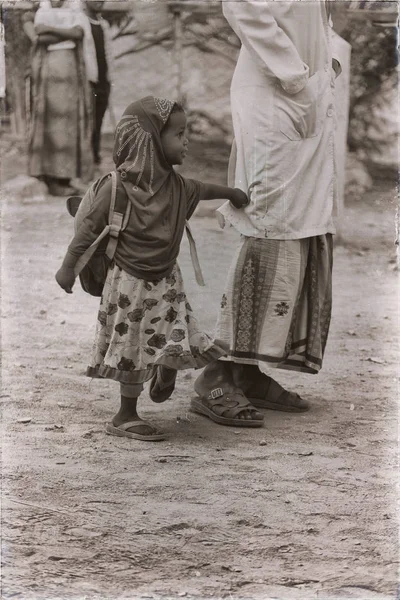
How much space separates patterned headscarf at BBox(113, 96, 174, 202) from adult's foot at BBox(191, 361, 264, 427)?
91cm

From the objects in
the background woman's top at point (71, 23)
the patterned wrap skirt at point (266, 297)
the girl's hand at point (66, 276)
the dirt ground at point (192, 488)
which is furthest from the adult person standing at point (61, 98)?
the girl's hand at point (66, 276)

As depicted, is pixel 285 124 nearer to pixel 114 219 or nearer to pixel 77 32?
pixel 114 219

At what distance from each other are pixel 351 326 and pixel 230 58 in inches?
168

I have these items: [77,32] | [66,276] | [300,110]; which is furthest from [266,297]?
[77,32]

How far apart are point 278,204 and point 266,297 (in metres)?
0.39

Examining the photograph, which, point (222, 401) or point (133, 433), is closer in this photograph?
point (133, 433)

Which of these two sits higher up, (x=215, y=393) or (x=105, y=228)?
(x=105, y=228)

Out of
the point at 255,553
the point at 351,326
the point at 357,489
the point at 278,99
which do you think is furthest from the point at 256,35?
the point at 351,326

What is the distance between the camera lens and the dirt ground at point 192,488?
8.18 feet

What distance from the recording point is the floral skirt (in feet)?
11.5

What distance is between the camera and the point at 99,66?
29.1ft

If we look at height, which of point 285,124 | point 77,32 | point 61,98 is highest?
point 77,32

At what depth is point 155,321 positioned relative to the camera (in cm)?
355

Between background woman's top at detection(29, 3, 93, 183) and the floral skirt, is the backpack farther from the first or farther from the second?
background woman's top at detection(29, 3, 93, 183)
